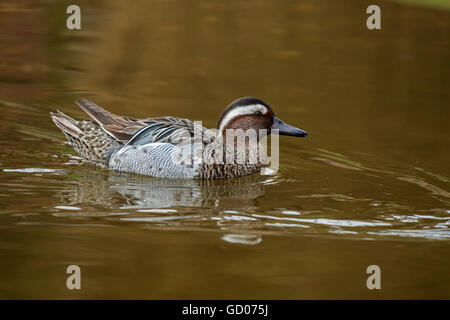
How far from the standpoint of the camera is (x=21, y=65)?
14750mm

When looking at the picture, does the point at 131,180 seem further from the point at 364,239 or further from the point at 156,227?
the point at 364,239

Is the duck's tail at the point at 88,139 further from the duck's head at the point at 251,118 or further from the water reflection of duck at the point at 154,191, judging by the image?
the duck's head at the point at 251,118

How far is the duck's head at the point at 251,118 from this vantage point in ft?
33.9

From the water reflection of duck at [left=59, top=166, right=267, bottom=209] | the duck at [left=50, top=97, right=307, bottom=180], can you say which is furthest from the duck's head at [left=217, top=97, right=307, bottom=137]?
the water reflection of duck at [left=59, top=166, right=267, bottom=209]

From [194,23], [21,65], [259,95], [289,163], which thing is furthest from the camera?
[194,23]

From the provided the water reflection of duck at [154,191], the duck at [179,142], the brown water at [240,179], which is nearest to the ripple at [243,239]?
the brown water at [240,179]

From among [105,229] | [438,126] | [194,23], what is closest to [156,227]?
[105,229]

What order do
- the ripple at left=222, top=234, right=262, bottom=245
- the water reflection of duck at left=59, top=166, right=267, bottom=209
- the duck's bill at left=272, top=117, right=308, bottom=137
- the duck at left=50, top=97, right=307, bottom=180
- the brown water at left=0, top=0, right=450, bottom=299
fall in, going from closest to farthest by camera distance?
1. the brown water at left=0, top=0, right=450, bottom=299
2. the ripple at left=222, top=234, right=262, bottom=245
3. the water reflection of duck at left=59, top=166, right=267, bottom=209
4. the duck at left=50, top=97, right=307, bottom=180
5. the duck's bill at left=272, top=117, right=308, bottom=137

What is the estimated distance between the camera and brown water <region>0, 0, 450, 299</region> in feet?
23.2

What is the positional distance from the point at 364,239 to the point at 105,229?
2410mm

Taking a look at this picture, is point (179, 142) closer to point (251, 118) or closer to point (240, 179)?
point (240, 179)

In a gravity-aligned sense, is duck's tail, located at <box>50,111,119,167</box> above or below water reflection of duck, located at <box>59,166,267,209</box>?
above

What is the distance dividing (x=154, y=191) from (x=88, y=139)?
1484mm

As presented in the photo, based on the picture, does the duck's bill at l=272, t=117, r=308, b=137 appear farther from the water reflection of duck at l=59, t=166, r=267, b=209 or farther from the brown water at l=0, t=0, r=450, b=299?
the water reflection of duck at l=59, t=166, r=267, b=209
